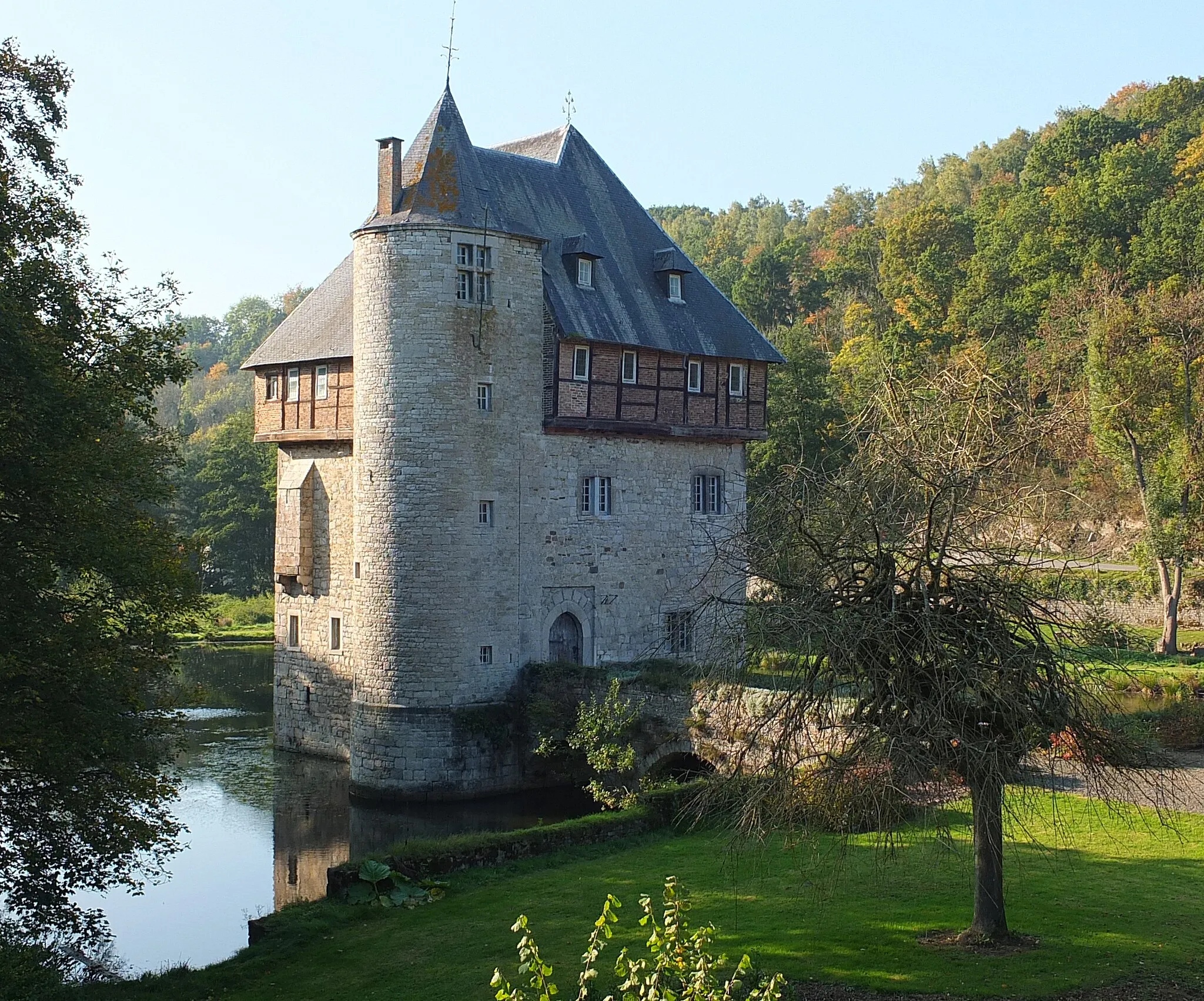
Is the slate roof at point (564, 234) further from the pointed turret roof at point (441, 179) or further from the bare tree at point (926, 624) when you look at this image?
the bare tree at point (926, 624)

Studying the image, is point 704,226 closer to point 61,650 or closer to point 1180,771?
point 1180,771

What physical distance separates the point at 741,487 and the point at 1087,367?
10.8m

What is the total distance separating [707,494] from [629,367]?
396 cm

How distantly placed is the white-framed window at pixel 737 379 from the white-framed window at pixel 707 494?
1.97m

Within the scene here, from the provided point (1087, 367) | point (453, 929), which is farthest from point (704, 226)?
point (453, 929)

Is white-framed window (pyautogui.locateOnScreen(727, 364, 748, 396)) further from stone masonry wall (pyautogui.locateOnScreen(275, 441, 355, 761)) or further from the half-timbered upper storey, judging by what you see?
stone masonry wall (pyautogui.locateOnScreen(275, 441, 355, 761))

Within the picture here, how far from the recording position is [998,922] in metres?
11.7

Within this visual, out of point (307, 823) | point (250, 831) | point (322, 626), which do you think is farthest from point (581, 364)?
point (250, 831)

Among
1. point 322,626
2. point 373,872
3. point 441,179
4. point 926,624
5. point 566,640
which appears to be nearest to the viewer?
point 926,624

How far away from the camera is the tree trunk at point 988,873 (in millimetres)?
11133

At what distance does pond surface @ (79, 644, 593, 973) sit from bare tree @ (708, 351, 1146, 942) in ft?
25.7

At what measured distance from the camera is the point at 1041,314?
4594cm

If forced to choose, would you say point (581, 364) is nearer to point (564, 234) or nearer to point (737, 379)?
point (564, 234)

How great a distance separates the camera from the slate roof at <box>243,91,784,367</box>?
78.1 feet
